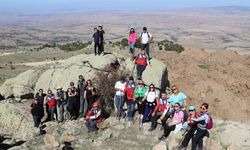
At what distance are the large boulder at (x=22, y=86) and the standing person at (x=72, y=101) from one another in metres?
4.61

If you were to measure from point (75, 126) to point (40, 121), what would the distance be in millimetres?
2078

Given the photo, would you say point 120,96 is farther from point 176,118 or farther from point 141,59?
point 176,118

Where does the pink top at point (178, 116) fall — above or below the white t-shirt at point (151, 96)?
below

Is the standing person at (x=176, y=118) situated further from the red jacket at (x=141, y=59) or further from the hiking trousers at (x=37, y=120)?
the hiking trousers at (x=37, y=120)

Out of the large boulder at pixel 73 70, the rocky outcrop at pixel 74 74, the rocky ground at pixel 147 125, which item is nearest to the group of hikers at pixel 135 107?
the rocky ground at pixel 147 125

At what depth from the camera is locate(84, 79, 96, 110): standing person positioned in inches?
772

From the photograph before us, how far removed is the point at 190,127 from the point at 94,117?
5070mm

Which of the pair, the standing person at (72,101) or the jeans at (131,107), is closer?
the jeans at (131,107)

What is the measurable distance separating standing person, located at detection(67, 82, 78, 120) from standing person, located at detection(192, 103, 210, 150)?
22.7 ft

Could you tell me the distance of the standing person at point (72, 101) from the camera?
65.2 feet

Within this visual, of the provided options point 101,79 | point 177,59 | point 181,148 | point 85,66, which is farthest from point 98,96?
point 177,59

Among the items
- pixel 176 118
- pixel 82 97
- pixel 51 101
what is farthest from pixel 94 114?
pixel 176 118

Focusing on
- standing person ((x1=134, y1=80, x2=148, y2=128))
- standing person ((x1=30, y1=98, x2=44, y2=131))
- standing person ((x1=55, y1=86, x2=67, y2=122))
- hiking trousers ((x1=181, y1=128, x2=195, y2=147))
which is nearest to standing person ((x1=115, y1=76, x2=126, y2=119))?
standing person ((x1=134, y1=80, x2=148, y2=128))

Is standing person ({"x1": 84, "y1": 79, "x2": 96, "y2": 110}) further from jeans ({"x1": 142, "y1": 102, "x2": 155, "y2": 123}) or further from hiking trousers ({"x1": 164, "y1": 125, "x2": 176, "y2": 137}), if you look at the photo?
hiking trousers ({"x1": 164, "y1": 125, "x2": 176, "y2": 137})
